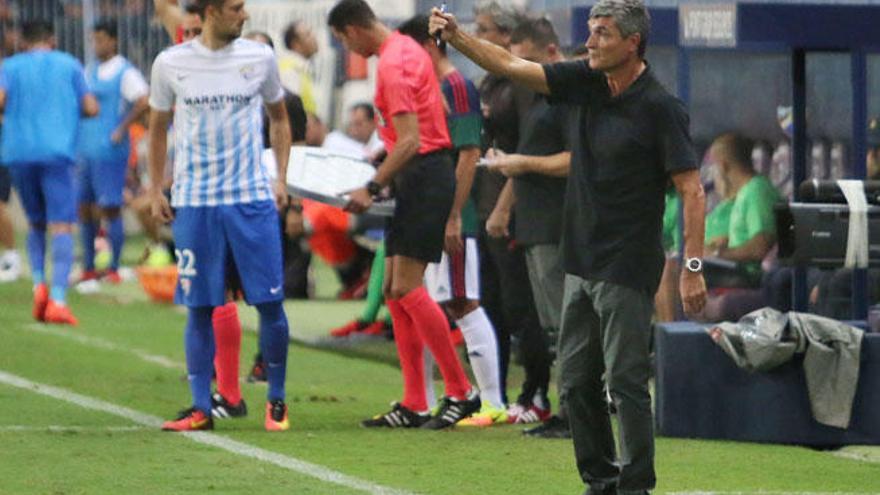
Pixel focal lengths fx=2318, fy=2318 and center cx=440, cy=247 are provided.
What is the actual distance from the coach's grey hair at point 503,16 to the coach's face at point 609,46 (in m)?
3.13

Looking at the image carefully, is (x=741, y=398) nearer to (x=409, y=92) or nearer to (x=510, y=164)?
(x=510, y=164)

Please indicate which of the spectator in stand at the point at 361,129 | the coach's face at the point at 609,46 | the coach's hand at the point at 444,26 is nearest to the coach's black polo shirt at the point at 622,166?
the coach's face at the point at 609,46

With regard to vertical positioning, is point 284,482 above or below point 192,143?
below

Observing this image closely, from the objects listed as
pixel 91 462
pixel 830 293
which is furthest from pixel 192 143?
pixel 830 293

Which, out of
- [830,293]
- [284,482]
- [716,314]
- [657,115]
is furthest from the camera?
[716,314]

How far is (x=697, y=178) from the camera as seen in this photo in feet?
27.2

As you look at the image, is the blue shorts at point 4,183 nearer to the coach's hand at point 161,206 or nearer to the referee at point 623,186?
the coach's hand at point 161,206

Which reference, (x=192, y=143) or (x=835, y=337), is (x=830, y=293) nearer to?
(x=835, y=337)

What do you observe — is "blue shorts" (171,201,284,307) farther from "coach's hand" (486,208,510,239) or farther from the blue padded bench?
the blue padded bench

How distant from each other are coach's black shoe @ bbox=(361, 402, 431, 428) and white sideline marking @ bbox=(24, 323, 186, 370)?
3161 mm

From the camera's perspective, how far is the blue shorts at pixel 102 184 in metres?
20.8

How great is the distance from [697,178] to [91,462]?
3063 mm

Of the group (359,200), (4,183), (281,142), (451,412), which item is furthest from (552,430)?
(4,183)

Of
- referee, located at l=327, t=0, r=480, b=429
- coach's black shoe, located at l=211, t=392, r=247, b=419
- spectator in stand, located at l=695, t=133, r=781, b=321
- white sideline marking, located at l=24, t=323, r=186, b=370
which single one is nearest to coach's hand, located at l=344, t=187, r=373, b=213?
referee, located at l=327, t=0, r=480, b=429
